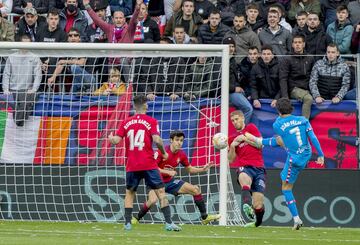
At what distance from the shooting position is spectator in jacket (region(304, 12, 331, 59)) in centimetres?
2244

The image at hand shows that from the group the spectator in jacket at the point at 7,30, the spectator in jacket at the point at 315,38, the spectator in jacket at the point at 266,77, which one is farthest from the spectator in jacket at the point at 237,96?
the spectator in jacket at the point at 7,30

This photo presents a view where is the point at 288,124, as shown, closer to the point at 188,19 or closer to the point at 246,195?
the point at 246,195

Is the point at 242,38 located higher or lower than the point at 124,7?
lower

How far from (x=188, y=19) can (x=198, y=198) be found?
5295 millimetres

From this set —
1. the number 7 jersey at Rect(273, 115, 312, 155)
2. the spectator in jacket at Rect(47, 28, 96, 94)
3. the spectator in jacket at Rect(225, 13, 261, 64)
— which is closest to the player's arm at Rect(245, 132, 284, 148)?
the number 7 jersey at Rect(273, 115, 312, 155)

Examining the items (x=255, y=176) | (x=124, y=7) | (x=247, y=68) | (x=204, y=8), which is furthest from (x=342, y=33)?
(x=255, y=176)

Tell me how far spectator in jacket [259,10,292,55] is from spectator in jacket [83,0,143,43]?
257cm

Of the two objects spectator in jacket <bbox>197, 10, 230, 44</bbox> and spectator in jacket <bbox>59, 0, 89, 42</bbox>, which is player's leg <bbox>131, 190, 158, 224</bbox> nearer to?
spectator in jacket <bbox>197, 10, 230, 44</bbox>

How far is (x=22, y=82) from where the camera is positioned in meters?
20.8

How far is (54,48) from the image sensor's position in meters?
19.5

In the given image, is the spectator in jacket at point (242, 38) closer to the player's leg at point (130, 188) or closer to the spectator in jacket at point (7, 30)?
the spectator in jacket at point (7, 30)

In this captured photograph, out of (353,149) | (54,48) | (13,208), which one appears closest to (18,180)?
(13,208)

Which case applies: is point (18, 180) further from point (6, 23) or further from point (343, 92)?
point (343, 92)

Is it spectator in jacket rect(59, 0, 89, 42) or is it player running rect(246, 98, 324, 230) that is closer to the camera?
player running rect(246, 98, 324, 230)
